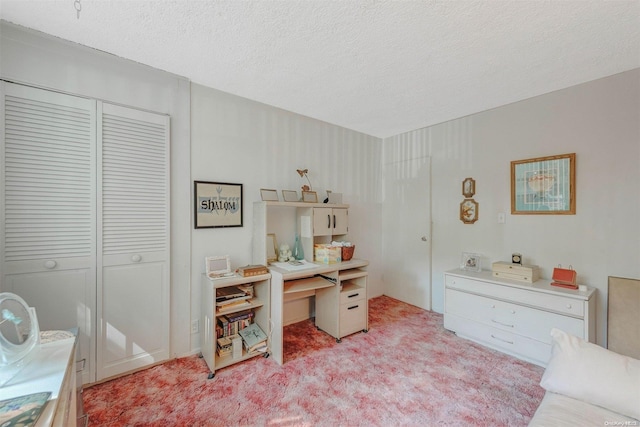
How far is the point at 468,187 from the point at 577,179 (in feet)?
2.93

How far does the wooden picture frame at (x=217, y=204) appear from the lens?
7.27 ft

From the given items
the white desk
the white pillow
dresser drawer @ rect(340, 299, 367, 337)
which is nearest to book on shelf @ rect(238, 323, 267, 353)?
dresser drawer @ rect(340, 299, 367, 337)

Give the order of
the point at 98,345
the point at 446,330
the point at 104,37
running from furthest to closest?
the point at 446,330 → the point at 98,345 → the point at 104,37

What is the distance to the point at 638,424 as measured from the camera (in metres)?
0.94

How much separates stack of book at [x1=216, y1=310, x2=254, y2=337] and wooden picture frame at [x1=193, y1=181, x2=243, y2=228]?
0.84 meters

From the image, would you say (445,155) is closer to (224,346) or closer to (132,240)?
(224,346)

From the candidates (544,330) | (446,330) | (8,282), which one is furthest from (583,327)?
(8,282)

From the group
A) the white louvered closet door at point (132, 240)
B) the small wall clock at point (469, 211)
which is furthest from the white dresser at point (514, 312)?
the white louvered closet door at point (132, 240)

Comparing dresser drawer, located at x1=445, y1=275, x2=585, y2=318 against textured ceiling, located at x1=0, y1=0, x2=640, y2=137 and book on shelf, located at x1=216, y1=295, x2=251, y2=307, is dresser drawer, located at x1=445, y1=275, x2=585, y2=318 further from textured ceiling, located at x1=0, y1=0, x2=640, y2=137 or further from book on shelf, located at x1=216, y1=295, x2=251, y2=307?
book on shelf, located at x1=216, y1=295, x2=251, y2=307

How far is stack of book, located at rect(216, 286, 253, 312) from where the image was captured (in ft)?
6.73

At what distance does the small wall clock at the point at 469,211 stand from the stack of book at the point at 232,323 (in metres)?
2.63

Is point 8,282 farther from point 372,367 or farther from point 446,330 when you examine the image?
point 446,330

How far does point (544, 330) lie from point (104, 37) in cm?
398

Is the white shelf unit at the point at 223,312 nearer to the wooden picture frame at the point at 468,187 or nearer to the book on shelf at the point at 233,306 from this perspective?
the book on shelf at the point at 233,306
